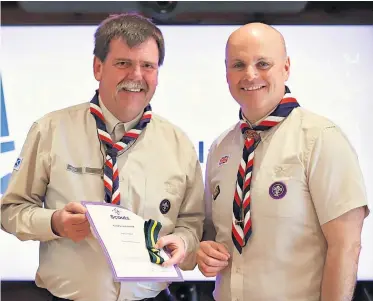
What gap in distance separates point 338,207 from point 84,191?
90cm

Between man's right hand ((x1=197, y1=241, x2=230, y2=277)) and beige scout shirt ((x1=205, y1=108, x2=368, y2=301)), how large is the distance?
4cm

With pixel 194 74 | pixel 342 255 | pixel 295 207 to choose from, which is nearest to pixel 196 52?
pixel 194 74

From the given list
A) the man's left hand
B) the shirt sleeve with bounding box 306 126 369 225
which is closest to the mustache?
the man's left hand

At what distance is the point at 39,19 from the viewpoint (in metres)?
2.79

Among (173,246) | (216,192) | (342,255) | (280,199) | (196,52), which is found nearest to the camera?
(342,255)

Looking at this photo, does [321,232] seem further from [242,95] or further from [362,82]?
[362,82]

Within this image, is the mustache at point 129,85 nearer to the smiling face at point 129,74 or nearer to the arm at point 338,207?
the smiling face at point 129,74

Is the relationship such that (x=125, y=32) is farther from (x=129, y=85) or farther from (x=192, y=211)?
(x=192, y=211)

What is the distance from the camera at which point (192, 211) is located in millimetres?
2066

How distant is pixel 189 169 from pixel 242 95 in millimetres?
394

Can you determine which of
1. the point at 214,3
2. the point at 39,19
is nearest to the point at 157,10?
the point at 214,3

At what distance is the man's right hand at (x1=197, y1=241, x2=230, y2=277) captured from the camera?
1.81m

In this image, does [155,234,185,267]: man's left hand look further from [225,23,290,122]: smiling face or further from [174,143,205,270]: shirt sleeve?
[225,23,290,122]: smiling face

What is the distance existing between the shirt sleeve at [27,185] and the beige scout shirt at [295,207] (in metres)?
0.76
